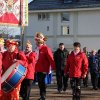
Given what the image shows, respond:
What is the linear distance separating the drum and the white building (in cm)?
3900

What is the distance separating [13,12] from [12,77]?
162cm

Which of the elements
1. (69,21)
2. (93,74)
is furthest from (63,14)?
(93,74)

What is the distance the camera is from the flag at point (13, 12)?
10578 mm

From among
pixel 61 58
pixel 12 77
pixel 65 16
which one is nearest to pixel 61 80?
pixel 61 58

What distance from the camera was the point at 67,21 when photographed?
52125 mm

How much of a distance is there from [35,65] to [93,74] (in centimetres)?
585

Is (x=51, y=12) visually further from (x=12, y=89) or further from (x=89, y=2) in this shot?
(x=12, y=89)

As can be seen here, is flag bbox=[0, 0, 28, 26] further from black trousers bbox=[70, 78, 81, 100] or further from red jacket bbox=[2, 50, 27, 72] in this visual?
black trousers bbox=[70, 78, 81, 100]

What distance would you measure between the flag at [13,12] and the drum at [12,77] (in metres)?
1.15

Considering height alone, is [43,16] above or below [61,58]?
above

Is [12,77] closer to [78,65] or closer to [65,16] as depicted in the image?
[78,65]

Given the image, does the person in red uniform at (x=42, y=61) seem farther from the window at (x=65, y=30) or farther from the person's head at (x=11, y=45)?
the window at (x=65, y=30)

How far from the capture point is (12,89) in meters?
10.3

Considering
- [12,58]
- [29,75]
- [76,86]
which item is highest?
[12,58]
